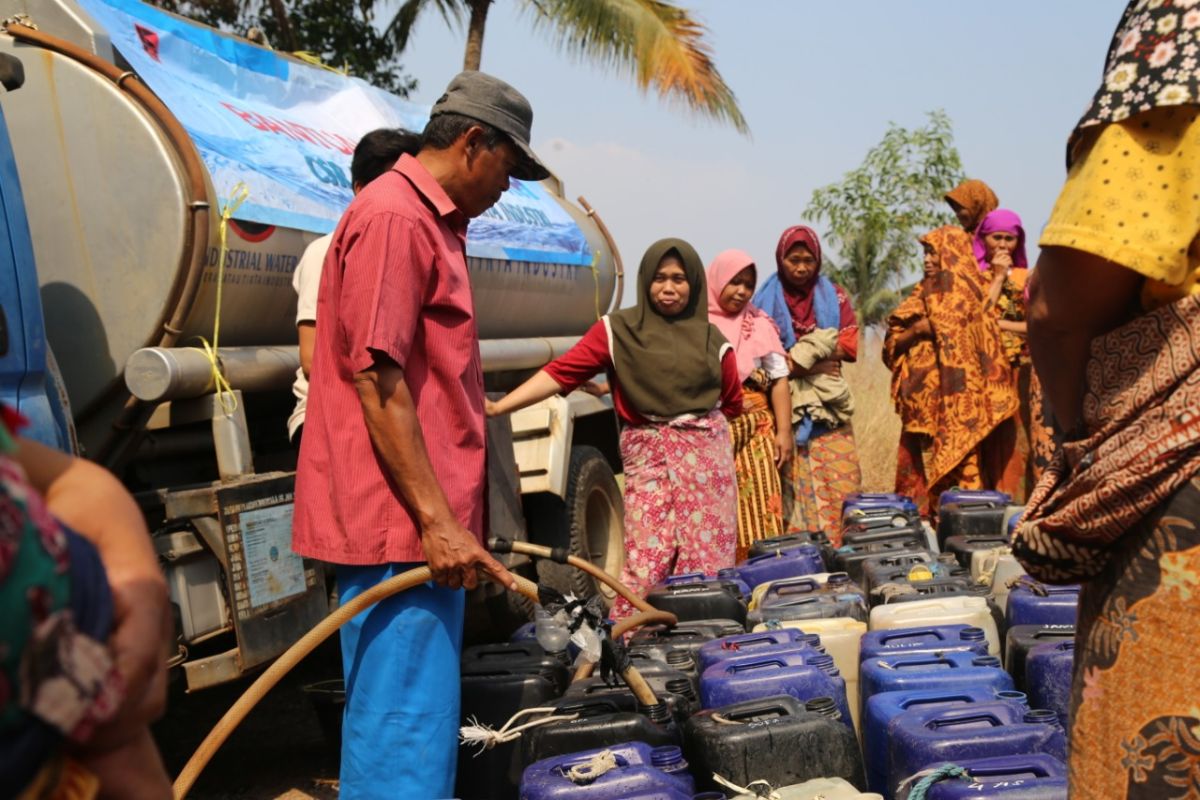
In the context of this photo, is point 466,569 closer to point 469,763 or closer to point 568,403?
point 469,763

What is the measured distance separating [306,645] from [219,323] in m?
1.45

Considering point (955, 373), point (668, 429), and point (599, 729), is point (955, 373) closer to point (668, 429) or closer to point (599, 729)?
point (668, 429)

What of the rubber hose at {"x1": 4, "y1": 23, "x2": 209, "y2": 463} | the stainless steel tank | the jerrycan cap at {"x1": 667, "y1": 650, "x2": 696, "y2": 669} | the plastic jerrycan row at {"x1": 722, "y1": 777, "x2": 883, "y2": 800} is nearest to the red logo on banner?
the stainless steel tank

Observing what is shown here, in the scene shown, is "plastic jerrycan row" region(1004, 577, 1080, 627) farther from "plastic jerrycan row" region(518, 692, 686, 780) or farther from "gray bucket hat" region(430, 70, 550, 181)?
"gray bucket hat" region(430, 70, 550, 181)

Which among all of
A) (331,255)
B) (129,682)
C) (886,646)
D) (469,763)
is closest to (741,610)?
(886,646)

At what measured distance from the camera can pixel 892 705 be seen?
3.07 meters

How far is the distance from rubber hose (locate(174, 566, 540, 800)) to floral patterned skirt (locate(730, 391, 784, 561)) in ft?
12.3

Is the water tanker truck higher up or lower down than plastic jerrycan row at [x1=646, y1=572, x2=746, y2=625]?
higher up

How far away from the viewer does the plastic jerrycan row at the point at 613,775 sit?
2.68 metres

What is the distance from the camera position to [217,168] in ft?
13.4

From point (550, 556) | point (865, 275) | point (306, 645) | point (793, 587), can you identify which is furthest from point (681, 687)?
point (865, 275)

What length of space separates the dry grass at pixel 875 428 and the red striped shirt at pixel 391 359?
7.60 meters

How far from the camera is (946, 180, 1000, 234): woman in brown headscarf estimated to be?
25.7 ft

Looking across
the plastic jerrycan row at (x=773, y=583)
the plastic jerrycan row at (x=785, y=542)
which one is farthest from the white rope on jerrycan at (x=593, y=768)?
the plastic jerrycan row at (x=785, y=542)
